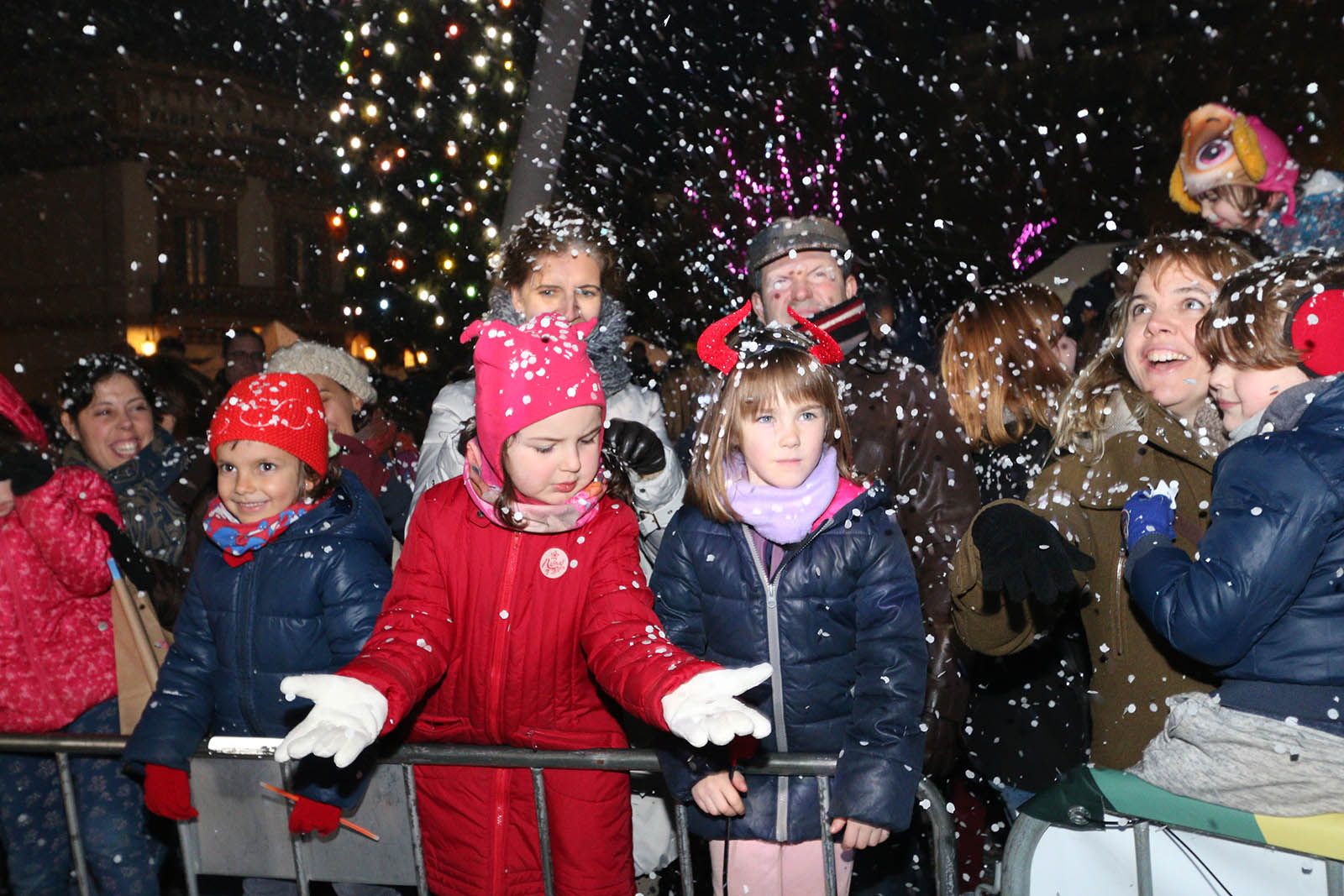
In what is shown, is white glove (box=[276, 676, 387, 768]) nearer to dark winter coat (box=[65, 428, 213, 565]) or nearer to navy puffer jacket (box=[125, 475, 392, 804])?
navy puffer jacket (box=[125, 475, 392, 804])

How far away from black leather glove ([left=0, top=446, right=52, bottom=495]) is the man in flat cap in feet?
9.44

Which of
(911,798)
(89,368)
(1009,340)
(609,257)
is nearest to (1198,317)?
(1009,340)

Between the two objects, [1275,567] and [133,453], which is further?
[133,453]

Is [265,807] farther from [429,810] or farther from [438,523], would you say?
[438,523]

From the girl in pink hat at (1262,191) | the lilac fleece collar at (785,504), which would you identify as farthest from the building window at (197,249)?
the lilac fleece collar at (785,504)

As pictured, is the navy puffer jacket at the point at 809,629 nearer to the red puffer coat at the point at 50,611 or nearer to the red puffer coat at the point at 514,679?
the red puffer coat at the point at 514,679

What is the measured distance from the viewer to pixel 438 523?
3102 millimetres

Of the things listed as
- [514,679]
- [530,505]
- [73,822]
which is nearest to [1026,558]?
[530,505]

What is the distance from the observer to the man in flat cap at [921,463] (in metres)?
3.49

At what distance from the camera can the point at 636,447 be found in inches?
138

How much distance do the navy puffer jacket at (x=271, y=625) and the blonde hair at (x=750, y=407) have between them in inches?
43.3

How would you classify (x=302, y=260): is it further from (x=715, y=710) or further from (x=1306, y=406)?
(x=1306, y=406)

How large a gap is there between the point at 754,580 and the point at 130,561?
2.56 meters

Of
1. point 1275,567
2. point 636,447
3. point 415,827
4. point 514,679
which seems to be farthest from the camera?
point 636,447
